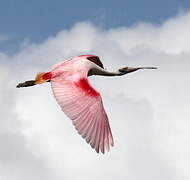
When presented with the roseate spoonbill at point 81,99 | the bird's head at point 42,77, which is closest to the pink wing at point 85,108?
the roseate spoonbill at point 81,99

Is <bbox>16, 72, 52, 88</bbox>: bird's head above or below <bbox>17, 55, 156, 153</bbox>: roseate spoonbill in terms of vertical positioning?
above

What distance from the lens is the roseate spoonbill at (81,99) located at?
1466cm

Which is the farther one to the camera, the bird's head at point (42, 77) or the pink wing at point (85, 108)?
the bird's head at point (42, 77)

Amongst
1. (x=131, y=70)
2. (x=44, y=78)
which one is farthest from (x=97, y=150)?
(x=131, y=70)

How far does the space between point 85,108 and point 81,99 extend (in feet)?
Answer: 1.17

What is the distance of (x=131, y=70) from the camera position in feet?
62.5

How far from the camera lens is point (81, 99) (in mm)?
15625

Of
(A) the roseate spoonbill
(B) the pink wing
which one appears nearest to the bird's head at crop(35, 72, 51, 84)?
(A) the roseate spoonbill

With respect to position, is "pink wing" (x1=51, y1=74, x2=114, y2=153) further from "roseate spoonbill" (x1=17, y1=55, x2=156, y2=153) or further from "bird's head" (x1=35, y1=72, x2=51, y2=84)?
"bird's head" (x1=35, y1=72, x2=51, y2=84)

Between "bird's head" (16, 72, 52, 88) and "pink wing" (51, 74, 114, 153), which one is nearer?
"pink wing" (51, 74, 114, 153)

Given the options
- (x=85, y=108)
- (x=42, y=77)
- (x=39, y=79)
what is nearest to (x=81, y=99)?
(x=85, y=108)

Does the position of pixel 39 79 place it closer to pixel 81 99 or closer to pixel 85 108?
pixel 81 99

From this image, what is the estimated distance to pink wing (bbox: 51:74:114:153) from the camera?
575 inches

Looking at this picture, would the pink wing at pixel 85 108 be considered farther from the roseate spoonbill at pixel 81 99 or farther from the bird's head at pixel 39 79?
the bird's head at pixel 39 79
